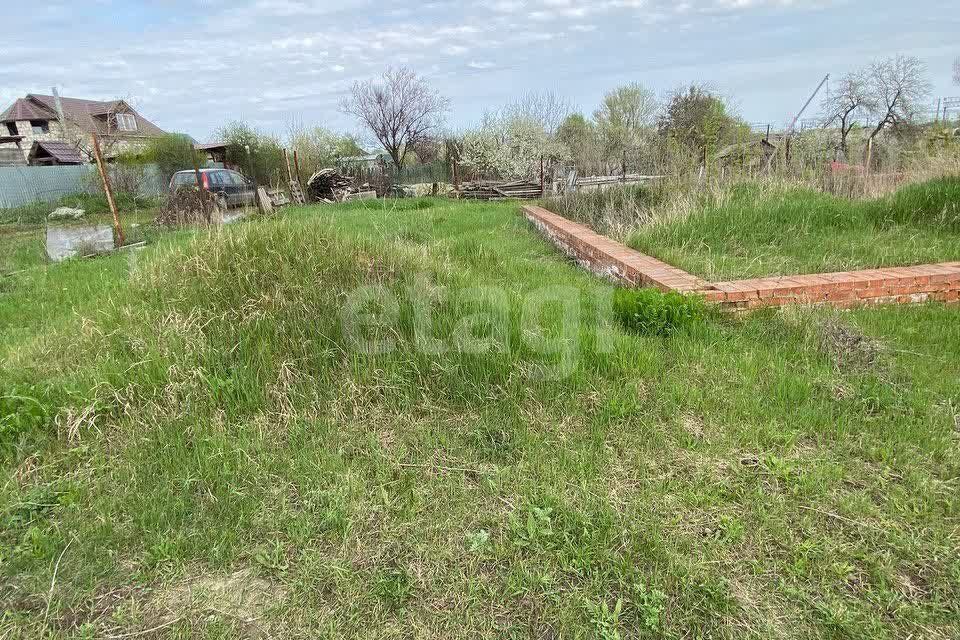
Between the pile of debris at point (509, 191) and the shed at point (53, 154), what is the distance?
2392 cm

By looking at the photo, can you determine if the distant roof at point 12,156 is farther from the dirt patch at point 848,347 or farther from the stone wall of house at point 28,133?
the dirt patch at point 848,347

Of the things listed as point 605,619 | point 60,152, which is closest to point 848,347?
point 605,619

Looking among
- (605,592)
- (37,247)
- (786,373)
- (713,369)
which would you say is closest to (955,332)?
(786,373)

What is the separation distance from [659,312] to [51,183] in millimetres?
25908

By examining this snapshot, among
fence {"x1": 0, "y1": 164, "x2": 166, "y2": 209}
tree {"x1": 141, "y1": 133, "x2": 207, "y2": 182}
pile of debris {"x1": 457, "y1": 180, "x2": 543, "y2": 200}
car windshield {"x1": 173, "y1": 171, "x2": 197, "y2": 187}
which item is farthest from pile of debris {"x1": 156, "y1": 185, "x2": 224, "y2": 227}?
tree {"x1": 141, "y1": 133, "x2": 207, "y2": 182}

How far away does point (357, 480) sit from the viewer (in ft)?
7.27

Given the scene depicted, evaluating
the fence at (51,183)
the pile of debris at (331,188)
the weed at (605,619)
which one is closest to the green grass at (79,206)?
the fence at (51,183)

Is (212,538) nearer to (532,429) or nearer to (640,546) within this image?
(532,429)

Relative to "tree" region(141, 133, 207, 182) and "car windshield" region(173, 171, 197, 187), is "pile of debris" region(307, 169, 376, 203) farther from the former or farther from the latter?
"tree" region(141, 133, 207, 182)

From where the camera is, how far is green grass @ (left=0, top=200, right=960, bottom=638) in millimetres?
1668

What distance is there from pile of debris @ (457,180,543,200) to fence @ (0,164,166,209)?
1393 cm

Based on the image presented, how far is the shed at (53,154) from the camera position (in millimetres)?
26703

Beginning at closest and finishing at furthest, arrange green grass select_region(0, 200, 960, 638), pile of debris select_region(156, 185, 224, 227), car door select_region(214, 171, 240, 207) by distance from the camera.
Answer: green grass select_region(0, 200, 960, 638), pile of debris select_region(156, 185, 224, 227), car door select_region(214, 171, 240, 207)

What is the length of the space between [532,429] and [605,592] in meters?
0.90
